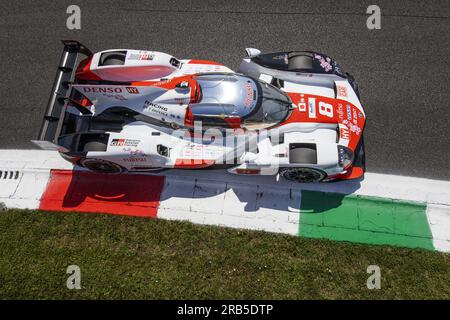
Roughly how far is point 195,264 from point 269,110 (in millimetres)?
3499

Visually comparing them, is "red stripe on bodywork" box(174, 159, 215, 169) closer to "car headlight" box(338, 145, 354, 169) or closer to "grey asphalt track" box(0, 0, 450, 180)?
"car headlight" box(338, 145, 354, 169)

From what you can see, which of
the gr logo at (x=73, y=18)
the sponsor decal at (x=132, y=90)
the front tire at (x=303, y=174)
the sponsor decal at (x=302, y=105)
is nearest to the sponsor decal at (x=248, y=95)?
the sponsor decal at (x=302, y=105)

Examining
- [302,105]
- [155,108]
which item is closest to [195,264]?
[155,108]

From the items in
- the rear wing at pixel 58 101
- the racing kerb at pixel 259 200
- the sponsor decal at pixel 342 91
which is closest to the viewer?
the rear wing at pixel 58 101

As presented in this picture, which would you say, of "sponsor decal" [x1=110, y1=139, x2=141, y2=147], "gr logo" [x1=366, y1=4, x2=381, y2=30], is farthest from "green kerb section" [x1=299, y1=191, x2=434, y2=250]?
"gr logo" [x1=366, y1=4, x2=381, y2=30]

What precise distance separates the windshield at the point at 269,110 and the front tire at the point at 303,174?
1.03 m

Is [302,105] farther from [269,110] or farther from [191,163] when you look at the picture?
[191,163]

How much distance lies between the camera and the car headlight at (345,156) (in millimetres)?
7785

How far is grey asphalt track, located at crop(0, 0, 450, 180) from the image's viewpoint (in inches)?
381

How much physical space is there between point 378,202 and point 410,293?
6.42 ft

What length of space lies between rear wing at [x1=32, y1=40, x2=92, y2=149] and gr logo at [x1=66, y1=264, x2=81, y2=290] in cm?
252

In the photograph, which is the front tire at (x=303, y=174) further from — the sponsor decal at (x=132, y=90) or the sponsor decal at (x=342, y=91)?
the sponsor decal at (x=132, y=90)

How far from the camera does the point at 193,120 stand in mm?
8062
